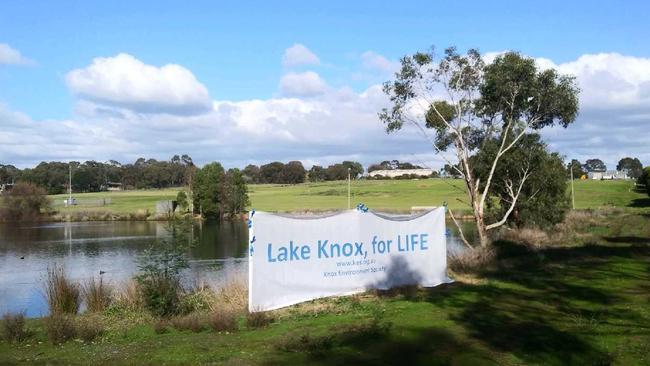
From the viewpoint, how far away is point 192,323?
34.1ft

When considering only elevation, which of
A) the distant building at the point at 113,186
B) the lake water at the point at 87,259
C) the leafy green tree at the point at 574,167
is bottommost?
the lake water at the point at 87,259

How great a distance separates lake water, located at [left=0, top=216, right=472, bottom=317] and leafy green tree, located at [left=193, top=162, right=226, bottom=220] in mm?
24466

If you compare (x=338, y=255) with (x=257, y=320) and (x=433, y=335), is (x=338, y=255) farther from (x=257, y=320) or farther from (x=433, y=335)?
(x=433, y=335)

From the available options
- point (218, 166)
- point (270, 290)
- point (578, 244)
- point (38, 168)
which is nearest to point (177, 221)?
point (270, 290)

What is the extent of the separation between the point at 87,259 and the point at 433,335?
102 feet

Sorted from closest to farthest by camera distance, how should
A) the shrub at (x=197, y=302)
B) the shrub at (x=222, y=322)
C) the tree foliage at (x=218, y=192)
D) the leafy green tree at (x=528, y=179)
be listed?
the shrub at (x=222, y=322) < the shrub at (x=197, y=302) < the leafy green tree at (x=528, y=179) < the tree foliage at (x=218, y=192)

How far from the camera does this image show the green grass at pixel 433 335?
743 cm

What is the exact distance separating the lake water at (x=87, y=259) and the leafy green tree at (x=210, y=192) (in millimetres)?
24466

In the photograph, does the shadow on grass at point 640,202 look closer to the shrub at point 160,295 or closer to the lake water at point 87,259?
the lake water at point 87,259

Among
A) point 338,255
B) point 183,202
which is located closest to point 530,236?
point 338,255

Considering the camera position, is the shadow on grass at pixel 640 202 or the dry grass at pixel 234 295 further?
the shadow on grass at pixel 640 202

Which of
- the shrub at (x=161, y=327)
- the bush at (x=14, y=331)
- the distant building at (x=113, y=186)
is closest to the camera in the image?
the bush at (x=14, y=331)

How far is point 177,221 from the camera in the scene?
13695 mm

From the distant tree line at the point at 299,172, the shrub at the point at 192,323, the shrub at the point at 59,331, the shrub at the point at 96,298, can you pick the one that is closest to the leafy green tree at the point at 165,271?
the shrub at the point at 192,323
